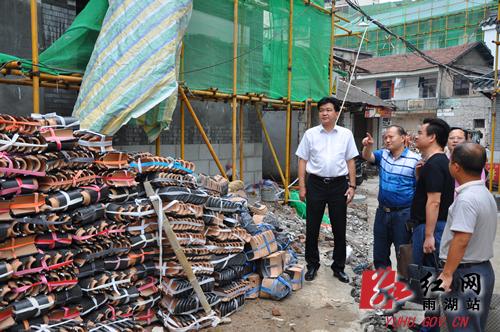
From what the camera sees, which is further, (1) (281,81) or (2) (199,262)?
(1) (281,81)

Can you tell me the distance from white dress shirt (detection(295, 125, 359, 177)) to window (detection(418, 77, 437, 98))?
81.3 feet

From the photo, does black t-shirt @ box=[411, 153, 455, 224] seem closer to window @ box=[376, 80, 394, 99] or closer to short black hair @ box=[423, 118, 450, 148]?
short black hair @ box=[423, 118, 450, 148]

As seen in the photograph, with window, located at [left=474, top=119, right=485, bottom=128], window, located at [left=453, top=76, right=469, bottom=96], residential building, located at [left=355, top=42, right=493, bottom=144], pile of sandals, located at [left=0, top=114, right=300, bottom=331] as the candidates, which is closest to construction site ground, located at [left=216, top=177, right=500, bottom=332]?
pile of sandals, located at [left=0, top=114, right=300, bottom=331]

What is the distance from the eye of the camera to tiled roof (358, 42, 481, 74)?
2514 centimetres

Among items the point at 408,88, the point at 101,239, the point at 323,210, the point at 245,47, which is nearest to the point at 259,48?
the point at 245,47

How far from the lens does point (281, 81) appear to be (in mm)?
7352

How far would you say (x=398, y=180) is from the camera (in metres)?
4.02

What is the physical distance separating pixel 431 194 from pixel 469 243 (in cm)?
71

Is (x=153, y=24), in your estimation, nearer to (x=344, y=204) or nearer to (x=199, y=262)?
(x=199, y=262)

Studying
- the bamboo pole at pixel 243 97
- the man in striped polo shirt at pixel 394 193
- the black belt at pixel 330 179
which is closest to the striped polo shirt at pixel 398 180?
the man in striped polo shirt at pixel 394 193

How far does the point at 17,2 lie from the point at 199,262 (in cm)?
405

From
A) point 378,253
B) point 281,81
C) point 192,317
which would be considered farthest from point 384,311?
point 281,81

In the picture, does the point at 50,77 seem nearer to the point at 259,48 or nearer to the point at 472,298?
the point at 259,48

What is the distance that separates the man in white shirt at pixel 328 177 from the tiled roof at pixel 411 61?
22782mm
